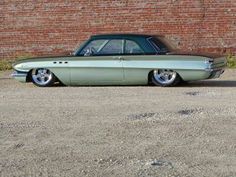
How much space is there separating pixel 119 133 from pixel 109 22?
12198 mm

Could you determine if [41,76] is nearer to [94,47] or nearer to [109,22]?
[94,47]

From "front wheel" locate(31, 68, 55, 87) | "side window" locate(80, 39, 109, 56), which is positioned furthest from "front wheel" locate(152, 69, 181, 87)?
"front wheel" locate(31, 68, 55, 87)

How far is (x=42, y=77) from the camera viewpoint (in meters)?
14.7

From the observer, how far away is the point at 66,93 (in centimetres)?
1316

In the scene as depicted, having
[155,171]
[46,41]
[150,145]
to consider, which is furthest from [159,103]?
[46,41]

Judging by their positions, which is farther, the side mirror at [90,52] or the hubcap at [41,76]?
the hubcap at [41,76]

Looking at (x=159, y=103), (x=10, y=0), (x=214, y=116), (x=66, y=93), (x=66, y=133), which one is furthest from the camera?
(x=10, y=0)

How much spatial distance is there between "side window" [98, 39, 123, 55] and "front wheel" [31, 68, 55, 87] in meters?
1.29

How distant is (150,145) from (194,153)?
64cm

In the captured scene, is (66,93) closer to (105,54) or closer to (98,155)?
(105,54)

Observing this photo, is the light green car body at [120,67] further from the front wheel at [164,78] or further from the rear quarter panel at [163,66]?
the front wheel at [164,78]

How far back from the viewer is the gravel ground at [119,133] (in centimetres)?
691

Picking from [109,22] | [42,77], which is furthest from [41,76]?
[109,22]

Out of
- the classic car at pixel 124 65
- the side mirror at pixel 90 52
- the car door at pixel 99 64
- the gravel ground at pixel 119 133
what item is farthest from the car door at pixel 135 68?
the gravel ground at pixel 119 133
